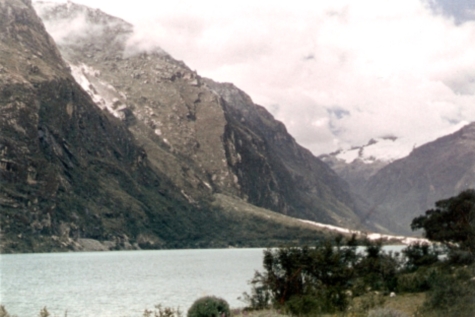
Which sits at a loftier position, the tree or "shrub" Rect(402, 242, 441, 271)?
the tree

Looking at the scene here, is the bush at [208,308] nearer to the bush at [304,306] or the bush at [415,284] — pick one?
the bush at [304,306]

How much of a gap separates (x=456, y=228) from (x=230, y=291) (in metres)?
28.8

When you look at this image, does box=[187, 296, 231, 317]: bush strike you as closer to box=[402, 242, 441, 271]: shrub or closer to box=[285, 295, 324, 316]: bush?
box=[285, 295, 324, 316]: bush

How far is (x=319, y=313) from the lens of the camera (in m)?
32.4

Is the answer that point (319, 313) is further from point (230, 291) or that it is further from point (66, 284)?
point (66, 284)

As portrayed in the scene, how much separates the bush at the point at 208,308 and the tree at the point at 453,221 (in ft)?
134

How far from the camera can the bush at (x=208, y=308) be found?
29.8 meters

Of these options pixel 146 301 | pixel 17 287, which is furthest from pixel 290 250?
pixel 17 287

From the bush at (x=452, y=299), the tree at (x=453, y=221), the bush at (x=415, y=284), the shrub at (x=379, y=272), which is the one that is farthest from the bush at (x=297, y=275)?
the tree at (x=453, y=221)

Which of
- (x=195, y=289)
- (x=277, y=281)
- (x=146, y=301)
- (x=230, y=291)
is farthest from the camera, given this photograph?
(x=195, y=289)

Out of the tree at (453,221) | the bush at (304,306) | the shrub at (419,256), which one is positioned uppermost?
the tree at (453,221)

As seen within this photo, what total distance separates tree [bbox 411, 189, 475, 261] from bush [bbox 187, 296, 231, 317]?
40.8 m

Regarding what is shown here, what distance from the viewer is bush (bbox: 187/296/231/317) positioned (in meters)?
29.8

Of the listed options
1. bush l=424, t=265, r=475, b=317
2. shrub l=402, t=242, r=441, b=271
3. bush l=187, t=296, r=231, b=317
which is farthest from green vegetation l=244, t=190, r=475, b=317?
shrub l=402, t=242, r=441, b=271
